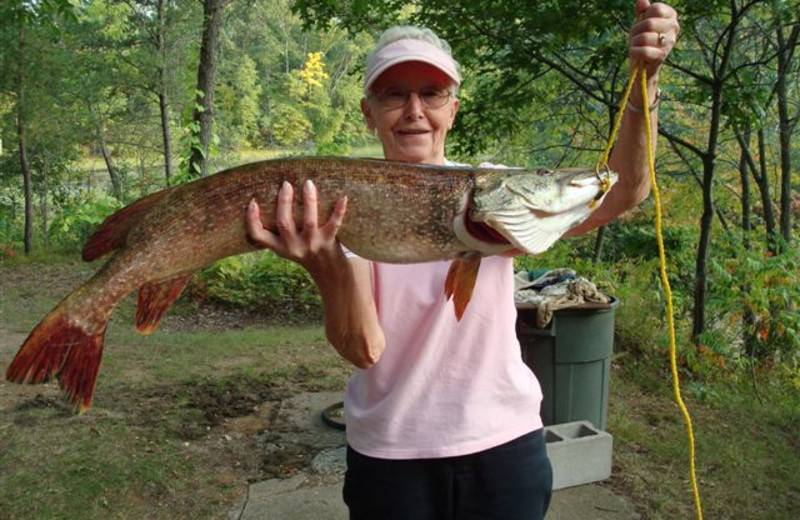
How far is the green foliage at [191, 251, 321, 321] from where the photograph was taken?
9.41 metres

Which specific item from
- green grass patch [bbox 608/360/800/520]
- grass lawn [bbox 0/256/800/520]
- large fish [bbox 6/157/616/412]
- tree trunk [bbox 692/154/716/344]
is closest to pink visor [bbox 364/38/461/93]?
large fish [bbox 6/157/616/412]

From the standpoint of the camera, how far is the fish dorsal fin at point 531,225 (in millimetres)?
1671

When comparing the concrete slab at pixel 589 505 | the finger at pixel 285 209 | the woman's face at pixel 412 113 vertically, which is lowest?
the concrete slab at pixel 589 505

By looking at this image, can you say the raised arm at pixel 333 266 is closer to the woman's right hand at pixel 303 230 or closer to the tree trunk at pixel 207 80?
the woman's right hand at pixel 303 230

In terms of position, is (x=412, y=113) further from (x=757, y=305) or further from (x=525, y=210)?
(x=757, y=305)

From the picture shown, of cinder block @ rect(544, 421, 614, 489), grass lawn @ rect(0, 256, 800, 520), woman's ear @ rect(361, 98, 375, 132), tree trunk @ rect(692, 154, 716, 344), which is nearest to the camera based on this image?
woman's ear @ rect(361, 98, 375, 132)

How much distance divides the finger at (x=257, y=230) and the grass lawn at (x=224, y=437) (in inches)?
99.7

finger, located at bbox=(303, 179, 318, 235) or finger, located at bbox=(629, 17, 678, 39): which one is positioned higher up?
finger, located at bbox=(629, 17, 678, 39)

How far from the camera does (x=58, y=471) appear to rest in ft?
13.4

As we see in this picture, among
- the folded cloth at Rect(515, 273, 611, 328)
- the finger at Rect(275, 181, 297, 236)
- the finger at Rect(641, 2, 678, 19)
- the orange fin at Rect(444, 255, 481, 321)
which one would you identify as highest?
the finger at Rect(641, 2, 678, 19)

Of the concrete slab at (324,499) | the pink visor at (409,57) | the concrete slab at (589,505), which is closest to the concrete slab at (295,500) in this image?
the concrete slab at (324,499)

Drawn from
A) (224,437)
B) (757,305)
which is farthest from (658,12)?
(757,305)

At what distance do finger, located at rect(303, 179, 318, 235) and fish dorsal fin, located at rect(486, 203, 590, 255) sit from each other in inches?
18.4

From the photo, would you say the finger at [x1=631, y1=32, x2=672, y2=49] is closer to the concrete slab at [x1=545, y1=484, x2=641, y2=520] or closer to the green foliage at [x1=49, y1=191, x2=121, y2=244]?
the concrete slab at [x1=545, y1=484, x2=641, y2=520]
